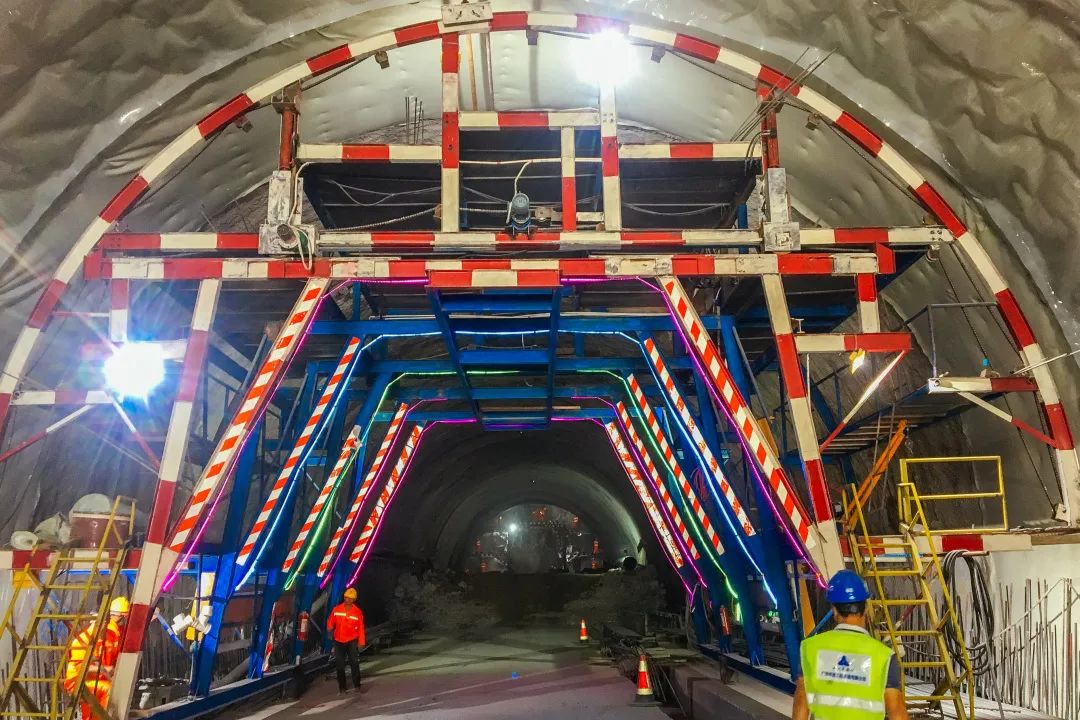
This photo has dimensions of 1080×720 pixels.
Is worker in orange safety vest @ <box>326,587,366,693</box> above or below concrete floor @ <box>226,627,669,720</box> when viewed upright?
above

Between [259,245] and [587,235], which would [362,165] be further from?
[587,235]

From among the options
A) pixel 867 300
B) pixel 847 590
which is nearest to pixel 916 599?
pixel 867 300

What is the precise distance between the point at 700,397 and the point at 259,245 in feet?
18.4

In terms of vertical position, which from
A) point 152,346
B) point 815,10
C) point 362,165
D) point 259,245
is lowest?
point 152,346

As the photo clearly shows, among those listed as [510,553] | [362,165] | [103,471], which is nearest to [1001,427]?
[362,165]

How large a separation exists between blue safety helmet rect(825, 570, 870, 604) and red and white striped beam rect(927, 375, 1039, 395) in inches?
142

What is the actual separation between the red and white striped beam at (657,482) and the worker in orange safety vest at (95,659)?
7.30 meters

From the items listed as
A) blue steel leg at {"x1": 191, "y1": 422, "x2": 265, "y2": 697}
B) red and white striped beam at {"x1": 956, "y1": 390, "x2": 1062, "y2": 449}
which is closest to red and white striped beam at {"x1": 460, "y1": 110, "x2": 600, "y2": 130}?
blue steel leg at {"x1": 191, "y1": 422, "x2": 265, "y2": 697}

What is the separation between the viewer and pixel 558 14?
285 inches

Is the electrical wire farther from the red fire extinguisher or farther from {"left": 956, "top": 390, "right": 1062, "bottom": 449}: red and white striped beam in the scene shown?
the red fire extinguisher

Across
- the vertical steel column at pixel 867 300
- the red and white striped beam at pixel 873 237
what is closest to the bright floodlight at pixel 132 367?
the red and white striped beam at pixel 873 237

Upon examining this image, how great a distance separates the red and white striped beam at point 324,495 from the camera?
10414 mm

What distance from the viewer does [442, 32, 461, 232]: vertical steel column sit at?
7.39 meters

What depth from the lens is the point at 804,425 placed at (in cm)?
692
